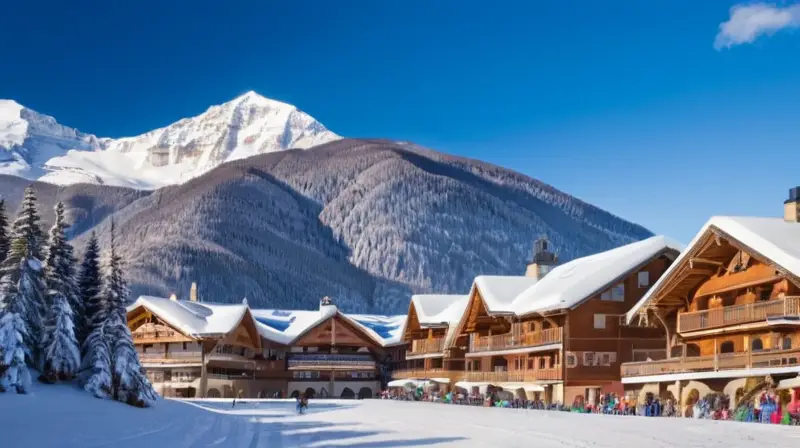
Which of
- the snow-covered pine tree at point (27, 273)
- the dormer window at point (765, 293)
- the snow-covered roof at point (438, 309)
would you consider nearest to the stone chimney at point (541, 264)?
the snow-covered roof at point (438, 309)

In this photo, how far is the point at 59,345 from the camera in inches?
1722

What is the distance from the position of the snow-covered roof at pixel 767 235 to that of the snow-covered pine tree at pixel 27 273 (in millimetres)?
29104

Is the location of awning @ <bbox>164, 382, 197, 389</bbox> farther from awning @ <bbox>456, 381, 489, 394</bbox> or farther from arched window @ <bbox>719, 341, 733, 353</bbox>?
arched window @ <bbox>719, 341, 733, 353</bbox>

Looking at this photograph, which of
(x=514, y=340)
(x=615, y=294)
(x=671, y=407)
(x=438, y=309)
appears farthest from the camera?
(x=438, y=309)

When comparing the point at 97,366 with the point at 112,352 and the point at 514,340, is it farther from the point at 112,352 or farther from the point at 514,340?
the point at 514,340

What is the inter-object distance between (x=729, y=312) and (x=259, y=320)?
62330 mm

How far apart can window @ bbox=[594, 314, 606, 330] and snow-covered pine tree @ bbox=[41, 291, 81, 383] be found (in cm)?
3095

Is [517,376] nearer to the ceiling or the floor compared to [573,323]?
nearer to the floor

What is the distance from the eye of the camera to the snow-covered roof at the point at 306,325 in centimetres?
9900

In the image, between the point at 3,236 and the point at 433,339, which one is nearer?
the point at 3,236

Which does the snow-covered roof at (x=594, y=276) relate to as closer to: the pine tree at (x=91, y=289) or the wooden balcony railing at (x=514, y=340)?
the wooden balcony railing at (x=514, y=340)

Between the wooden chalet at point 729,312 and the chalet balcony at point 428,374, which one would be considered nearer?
the wooden chalet at point 729,312

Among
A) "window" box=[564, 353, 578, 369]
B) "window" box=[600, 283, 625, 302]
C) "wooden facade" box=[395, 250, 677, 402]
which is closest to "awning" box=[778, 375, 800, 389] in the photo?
"wooden facade" box=[395, 250, 677, 402]

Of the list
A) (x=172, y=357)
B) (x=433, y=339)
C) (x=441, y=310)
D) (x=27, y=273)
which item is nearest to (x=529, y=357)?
(x=433, y=339)
